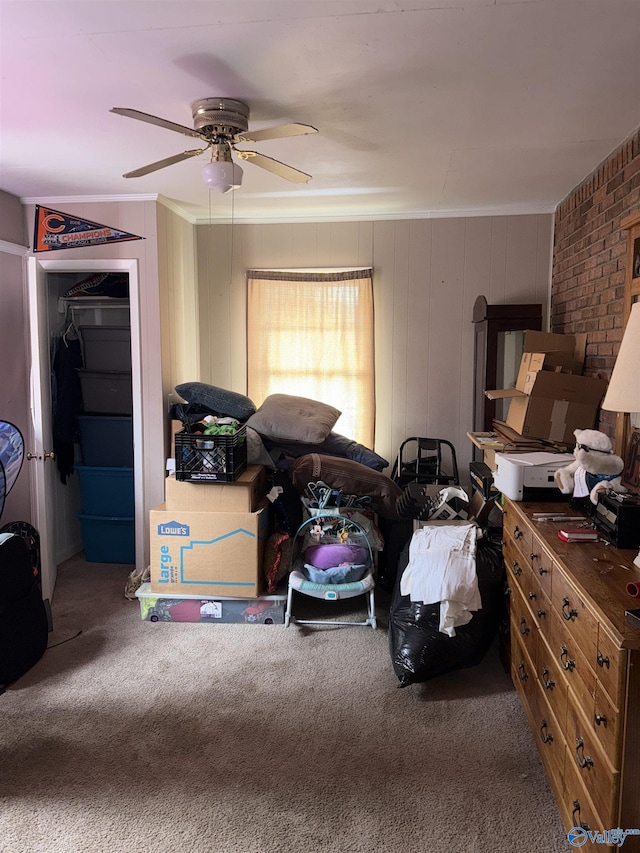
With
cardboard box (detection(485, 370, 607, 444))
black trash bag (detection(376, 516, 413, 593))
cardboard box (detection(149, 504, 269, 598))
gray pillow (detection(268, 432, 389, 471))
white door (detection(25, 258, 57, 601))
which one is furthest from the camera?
gray pillow (detection(268, 432, 389, 471))

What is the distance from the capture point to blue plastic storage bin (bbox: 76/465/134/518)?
4.17 m

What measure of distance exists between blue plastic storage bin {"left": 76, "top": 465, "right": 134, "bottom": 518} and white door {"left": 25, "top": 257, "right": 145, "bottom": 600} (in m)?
0.33

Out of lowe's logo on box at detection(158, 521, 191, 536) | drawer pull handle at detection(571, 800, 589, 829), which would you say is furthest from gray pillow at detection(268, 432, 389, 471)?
drawer pull handle at detection(571, 800, 589, 829)

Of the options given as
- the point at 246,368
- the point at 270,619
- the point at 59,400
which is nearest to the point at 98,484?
the point at 59,400

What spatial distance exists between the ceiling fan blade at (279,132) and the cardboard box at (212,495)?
1.76m

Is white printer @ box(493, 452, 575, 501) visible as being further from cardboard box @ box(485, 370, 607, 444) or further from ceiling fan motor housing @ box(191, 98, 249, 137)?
ceiling fan motor housing @ box(191, 98, 249, 137)

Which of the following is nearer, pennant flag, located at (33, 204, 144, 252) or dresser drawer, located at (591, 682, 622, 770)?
dresser drawer, located at (591, 682, 622, 770)

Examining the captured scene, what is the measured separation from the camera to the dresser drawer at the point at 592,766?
1416 millimetres

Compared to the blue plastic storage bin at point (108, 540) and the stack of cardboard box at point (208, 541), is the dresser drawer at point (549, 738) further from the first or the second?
the blue plastic storage bin at point (108, 540)

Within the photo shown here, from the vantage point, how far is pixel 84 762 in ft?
7.18

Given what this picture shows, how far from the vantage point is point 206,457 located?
3307 mm

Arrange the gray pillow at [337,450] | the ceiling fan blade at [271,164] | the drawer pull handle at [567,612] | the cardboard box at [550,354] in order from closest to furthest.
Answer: the drawer pull handle at [567,612] < the ceiling fan blade at [271,164] < the cardboard box at [550,354] < the gray pillow at [337,450]

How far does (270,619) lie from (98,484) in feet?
5.57

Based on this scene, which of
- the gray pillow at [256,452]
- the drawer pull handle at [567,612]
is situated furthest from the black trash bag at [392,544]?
the drawer pull handle at [567,612]
